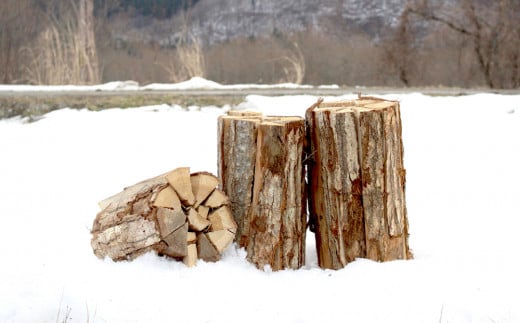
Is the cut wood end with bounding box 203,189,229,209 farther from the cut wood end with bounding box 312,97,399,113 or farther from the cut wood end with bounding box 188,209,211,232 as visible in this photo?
the cut wood end with bounding box 312,97,399,113

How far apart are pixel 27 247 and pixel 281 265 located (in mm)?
1623

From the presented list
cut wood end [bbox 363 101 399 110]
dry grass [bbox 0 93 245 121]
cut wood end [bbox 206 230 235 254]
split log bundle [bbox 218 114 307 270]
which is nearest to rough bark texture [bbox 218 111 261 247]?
split log bundle [bbox 218 114 307 270]

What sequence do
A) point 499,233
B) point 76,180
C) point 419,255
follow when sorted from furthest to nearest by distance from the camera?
point 76,180 → point 499,233 → point 419,255

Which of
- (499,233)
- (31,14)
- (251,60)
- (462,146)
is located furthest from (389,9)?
(499,233)

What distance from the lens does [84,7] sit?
48.6 ft

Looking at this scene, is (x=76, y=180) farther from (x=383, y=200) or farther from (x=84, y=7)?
(x=84, y=7)

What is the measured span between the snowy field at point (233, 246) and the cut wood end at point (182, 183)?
1.16ft

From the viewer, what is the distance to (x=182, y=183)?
3.23 meters

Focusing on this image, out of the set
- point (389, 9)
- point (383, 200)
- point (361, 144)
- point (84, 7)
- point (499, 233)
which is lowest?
point (499, 233)

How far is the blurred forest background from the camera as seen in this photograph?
1452 cm

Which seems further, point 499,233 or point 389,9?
point 389,9

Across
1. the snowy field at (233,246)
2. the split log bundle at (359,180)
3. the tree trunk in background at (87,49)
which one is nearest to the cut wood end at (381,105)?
the split log bundle at (359,180)

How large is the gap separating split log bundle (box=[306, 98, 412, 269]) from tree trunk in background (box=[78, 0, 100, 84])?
473 inches

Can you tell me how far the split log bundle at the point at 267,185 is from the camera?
129 inches
